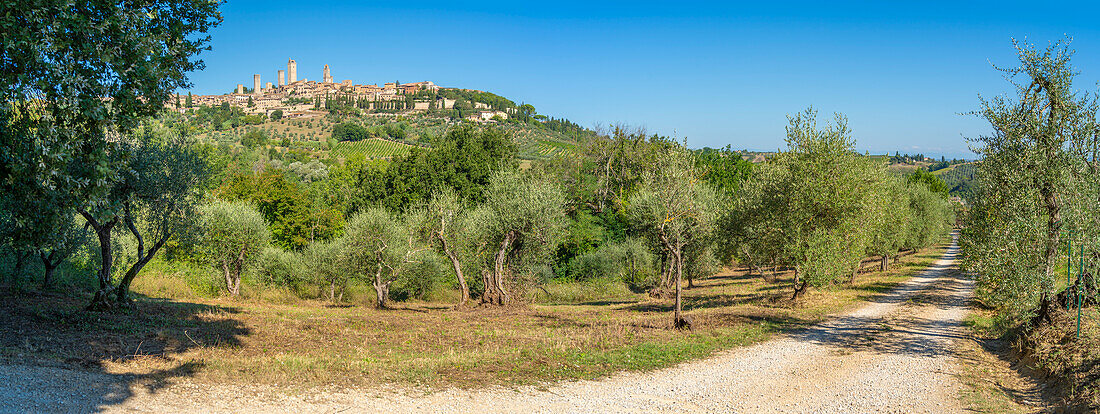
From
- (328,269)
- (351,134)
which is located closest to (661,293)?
(328,269)

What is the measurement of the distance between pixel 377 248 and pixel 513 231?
7994mm

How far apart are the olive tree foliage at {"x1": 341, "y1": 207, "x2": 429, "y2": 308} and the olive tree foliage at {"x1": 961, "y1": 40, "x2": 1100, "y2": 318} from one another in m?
23.7

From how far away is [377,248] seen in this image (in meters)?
30.0

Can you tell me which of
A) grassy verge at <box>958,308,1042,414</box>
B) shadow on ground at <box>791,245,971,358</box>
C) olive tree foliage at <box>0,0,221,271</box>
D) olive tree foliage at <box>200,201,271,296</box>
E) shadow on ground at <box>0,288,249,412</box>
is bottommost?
shadow on ground at <box>791,245,971,358</box>

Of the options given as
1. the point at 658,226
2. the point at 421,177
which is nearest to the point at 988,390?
the point at 658,226

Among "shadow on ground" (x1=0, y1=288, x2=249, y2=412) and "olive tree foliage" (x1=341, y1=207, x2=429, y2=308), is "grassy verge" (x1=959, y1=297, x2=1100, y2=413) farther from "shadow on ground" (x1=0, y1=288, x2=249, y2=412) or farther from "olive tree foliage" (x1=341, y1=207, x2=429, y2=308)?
"olive tree foliage" (x1=341, y1=207, x2=429, y2=308)

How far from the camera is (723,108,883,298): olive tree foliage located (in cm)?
2375

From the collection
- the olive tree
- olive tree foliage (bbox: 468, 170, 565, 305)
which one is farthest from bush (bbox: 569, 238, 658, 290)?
the olive tree

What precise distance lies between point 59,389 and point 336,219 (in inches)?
1841

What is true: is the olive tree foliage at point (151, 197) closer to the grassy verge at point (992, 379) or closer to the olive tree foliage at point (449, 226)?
the olive tree foliage at point (449, 226)

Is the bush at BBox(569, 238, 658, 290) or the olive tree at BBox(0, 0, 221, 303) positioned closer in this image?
the olive tree at BBox(0, 0, 221, 303)

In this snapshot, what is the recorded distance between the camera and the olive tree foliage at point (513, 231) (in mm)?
27172

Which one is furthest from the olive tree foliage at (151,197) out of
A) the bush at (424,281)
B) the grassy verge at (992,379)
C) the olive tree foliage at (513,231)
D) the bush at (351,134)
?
the bush at (351,134)

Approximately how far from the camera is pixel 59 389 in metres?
9.42
